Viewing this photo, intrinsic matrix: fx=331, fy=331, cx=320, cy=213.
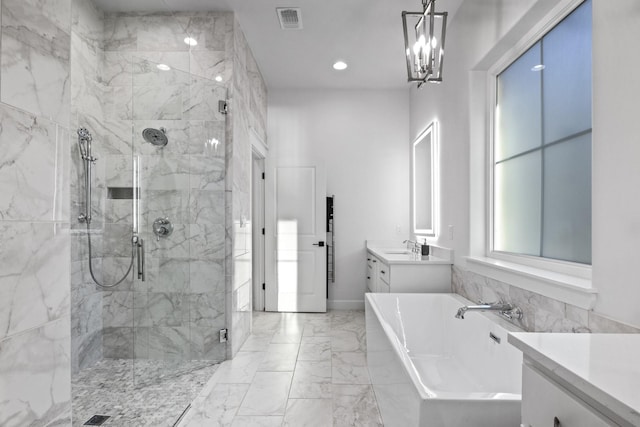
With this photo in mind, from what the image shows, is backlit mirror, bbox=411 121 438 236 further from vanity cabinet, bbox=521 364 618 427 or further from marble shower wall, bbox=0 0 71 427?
marble shower wall, bbox=0 0 71 427

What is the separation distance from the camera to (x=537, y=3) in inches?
65.7

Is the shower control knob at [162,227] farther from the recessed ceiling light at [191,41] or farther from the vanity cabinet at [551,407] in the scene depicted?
the vanity cabinet at [551,407]

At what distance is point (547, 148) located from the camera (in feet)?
5.80

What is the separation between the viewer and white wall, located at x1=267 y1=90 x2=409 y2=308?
4379mm

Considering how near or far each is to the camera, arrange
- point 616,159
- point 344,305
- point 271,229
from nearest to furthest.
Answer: point 616,159, point 271,229, point 344,305

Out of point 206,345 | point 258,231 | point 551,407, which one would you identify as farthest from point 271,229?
point 551,407

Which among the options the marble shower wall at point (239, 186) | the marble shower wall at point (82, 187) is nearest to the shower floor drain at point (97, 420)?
the marble shower wall at point (82, 187)

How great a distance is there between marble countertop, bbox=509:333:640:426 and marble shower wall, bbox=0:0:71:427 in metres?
1.23

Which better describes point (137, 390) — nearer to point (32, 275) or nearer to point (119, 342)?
point (119, 342)

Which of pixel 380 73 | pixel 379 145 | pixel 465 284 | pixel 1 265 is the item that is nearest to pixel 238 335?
pixel 465 284

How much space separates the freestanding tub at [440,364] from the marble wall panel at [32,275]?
1192 mm

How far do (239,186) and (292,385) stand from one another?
1650mm

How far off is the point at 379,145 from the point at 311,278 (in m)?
1.96

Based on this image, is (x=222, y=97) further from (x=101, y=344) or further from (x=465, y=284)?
(x=465, y=284)
